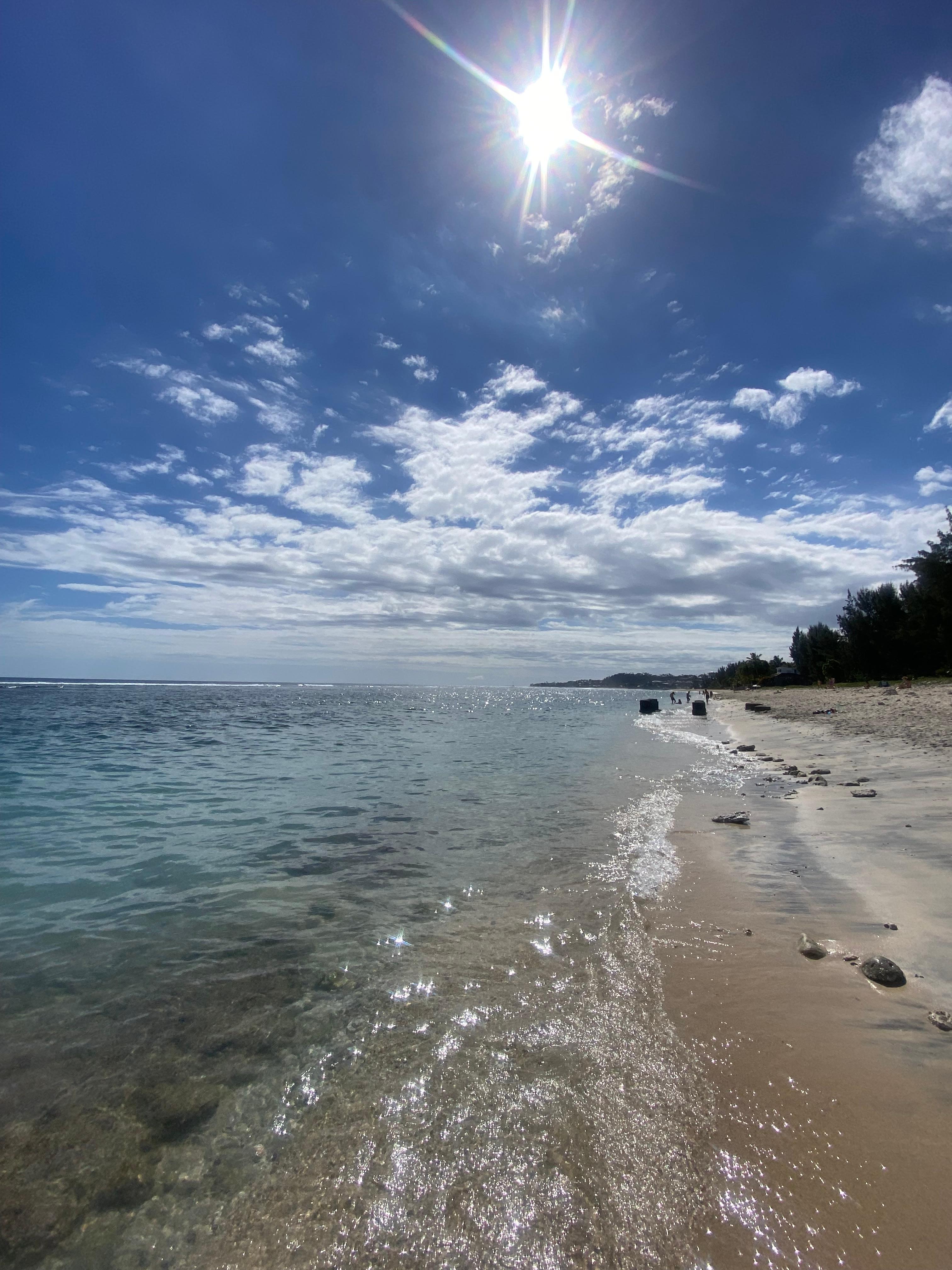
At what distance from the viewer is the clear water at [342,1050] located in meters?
3.39

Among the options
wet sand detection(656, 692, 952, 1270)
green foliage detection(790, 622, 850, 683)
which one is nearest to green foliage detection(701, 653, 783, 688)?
green foliage detection(790, 622, 850, 683)

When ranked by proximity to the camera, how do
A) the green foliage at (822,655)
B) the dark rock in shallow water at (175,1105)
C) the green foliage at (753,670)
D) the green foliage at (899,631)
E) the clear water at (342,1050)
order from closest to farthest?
the clear water at (342,1050)
the dark rock in shallow water at (175,1105)
the green foliage at (899,631)
the green foliage at (822,655)
the green foliage at (753,670)

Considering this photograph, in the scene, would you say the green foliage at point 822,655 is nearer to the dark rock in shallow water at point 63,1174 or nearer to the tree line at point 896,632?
the tree line at point 896,632

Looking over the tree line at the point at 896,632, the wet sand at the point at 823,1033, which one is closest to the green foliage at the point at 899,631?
the tree line at the point at 896,632

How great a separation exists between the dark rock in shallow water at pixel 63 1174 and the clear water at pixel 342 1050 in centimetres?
2

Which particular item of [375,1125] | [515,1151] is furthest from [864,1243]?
[375,1125]

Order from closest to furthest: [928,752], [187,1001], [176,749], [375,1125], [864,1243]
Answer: [864,1243]
[375,1125]
[187,1001]
[928,752]
[176,749]

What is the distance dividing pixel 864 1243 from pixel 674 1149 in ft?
3.63

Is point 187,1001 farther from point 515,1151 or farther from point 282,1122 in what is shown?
point 515,1151

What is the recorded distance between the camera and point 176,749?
28781mm

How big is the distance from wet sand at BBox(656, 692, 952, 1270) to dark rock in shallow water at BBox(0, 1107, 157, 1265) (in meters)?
3.86

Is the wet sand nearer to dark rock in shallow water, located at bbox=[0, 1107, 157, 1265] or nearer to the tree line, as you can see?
dark rock in shallow water, located at bbox=[0, 1107, 157, 1265]

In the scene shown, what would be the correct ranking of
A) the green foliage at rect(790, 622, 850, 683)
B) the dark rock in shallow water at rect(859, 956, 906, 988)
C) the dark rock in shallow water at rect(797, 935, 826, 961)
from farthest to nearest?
1. the green foliage at rect(790, 622, 850, 683)
2. the dark rock in shallow water at rect(797, 935, 826, 961)
3. the dark rock in shallow water at rect(859, 956, 906, 988)

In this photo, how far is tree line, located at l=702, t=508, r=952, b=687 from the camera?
59281mm
